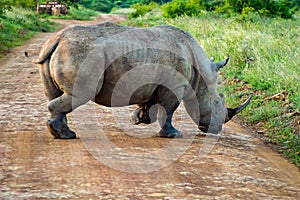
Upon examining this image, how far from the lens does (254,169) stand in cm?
613

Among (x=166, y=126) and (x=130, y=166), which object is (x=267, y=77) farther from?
(x=130, y=166)

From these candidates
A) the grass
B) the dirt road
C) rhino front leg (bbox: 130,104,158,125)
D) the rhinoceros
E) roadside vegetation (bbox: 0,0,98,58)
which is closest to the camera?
the dirt road

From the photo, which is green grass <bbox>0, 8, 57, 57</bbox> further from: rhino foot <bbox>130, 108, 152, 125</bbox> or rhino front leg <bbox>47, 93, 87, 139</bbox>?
rhino front leg <bbox>47, 93, 87, 139</bbox>

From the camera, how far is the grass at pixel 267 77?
328 inches

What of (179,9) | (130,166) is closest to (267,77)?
(130,166)

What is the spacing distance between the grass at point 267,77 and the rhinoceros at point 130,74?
1204 mm

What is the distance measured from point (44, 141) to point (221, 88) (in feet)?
17.7

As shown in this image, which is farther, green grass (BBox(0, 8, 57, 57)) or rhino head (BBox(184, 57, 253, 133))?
green grass (BBox(0, 8, 57, 57))

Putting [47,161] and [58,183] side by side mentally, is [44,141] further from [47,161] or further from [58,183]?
[58,183]

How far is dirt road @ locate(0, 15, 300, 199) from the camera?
4953mm

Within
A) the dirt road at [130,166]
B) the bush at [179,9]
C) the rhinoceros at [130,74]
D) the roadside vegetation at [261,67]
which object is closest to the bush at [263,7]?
the roadside vegetation at [261,67]

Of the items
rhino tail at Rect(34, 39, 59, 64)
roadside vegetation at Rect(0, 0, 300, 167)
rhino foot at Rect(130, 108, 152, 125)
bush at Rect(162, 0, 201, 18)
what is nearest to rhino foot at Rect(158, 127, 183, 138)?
rhino foot at Rect(130, 108, 152, 125)

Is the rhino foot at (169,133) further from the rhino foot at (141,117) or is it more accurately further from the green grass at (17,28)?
the green grass at (17,28)

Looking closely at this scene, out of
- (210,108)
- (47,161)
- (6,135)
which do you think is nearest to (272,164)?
(210,108)
